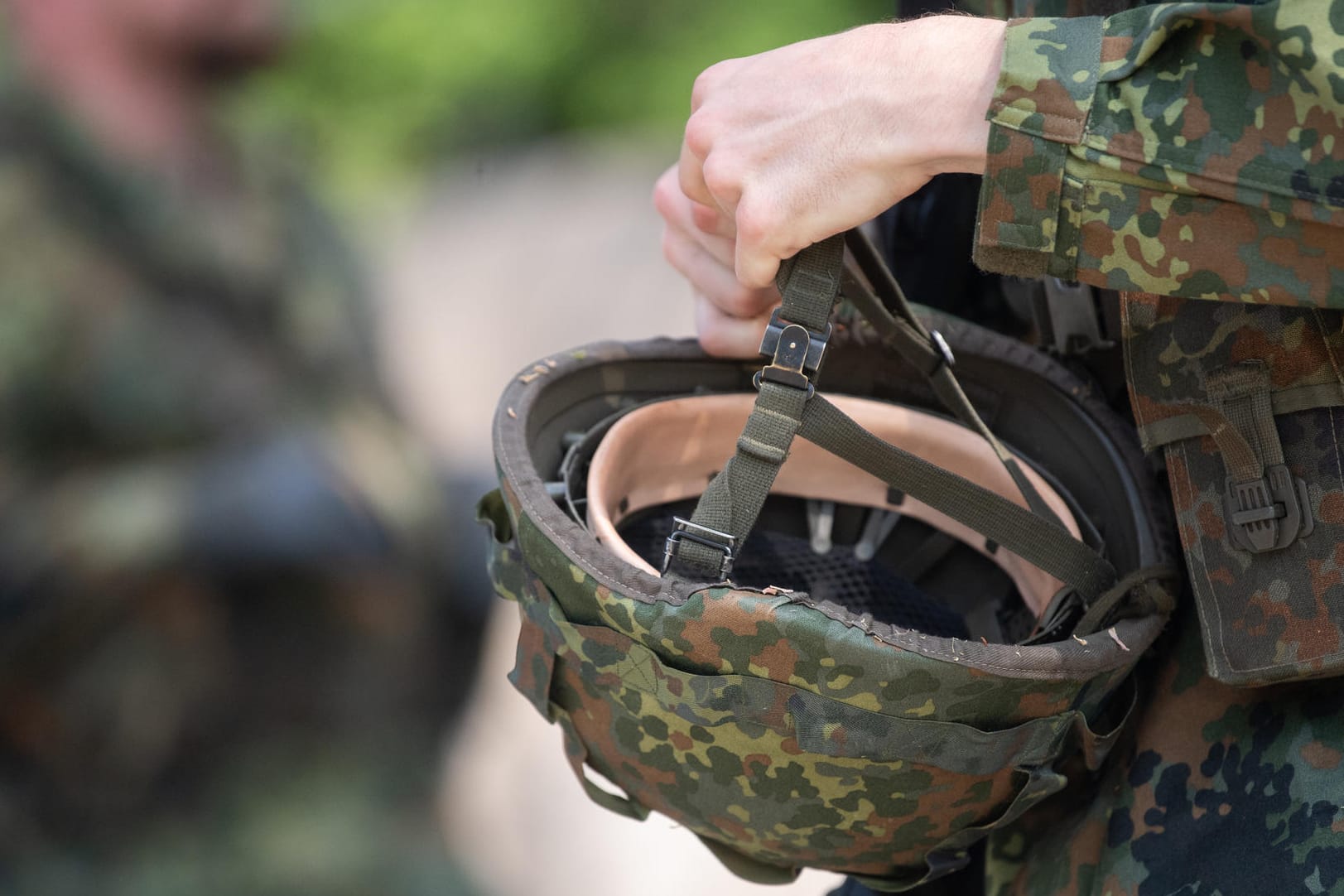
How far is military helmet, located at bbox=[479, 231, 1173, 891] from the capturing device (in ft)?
3.12

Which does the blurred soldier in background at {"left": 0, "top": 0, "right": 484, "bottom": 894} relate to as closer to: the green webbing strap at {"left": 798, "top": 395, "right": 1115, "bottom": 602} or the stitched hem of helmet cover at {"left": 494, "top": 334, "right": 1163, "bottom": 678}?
the stitched hem of helmet cover at {"left": 494, "top": 334, "right": 1163, "bottom": 678}

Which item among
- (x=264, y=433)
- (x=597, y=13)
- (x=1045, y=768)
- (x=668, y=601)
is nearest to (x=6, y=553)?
(x=264, y=433)

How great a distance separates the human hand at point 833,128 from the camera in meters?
0.91

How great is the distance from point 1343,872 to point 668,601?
1.97 feet

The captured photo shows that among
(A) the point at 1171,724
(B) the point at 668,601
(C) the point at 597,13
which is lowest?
(C) the point at 597,13

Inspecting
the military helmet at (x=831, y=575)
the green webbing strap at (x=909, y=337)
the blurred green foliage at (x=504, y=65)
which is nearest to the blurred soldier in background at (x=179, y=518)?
the blurred green foliage at (x=504, y=65)

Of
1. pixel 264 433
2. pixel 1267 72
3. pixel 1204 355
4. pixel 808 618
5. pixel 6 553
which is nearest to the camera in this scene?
pixel 1267 72

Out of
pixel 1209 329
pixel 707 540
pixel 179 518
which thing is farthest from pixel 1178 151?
pixel 179 518

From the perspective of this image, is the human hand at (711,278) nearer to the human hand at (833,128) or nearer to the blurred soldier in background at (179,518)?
the human hand at (833,128)

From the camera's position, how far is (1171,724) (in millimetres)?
1104

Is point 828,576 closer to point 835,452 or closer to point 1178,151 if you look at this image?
point 835,452

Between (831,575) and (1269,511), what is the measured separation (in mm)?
494

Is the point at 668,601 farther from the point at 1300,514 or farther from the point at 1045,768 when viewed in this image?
the point at 1300,514

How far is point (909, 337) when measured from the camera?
49.2 inches
